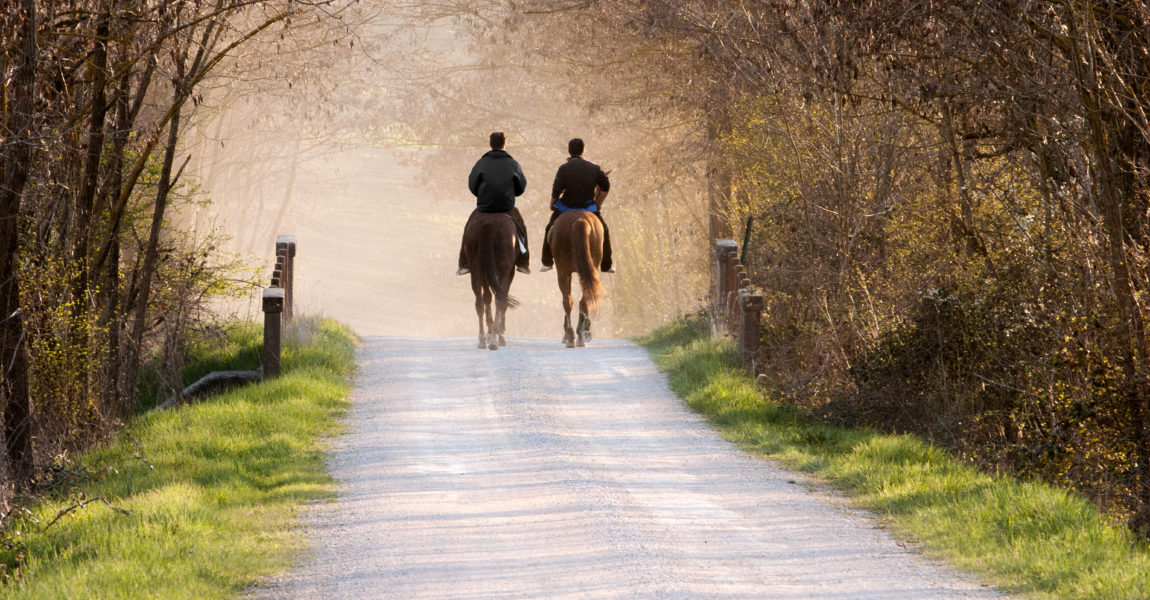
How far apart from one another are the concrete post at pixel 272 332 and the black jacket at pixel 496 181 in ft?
10.7

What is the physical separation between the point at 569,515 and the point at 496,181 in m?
8.43

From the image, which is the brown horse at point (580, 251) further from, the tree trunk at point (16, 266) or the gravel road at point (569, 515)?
the tree trunk at point (16, 266)

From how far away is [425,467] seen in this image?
1034cm

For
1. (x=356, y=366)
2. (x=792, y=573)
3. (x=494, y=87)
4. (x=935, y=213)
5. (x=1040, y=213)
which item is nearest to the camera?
(x=792, y=573)

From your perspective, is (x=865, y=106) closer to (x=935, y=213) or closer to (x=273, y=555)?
(x=935, y=213)

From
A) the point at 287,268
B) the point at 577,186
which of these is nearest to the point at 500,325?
the point at 577,186

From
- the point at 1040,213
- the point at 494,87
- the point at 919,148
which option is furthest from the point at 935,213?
the point at 494,87

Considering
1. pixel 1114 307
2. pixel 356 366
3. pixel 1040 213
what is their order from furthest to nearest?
1. pixel 356 366
2. pixel 1040 213
3. pixel 1114 307

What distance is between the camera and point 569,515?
865cm

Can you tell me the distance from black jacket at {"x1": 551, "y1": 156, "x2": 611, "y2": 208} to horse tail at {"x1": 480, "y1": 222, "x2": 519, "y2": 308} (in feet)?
3.35

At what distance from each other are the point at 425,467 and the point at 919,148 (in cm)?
633

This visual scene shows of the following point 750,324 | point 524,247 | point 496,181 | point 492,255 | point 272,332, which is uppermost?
point 496,181

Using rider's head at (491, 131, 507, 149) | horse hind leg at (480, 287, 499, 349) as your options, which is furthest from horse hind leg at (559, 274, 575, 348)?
rider's head at (491, 131, 507, 149)

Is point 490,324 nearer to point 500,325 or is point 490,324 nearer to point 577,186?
point 500,325
